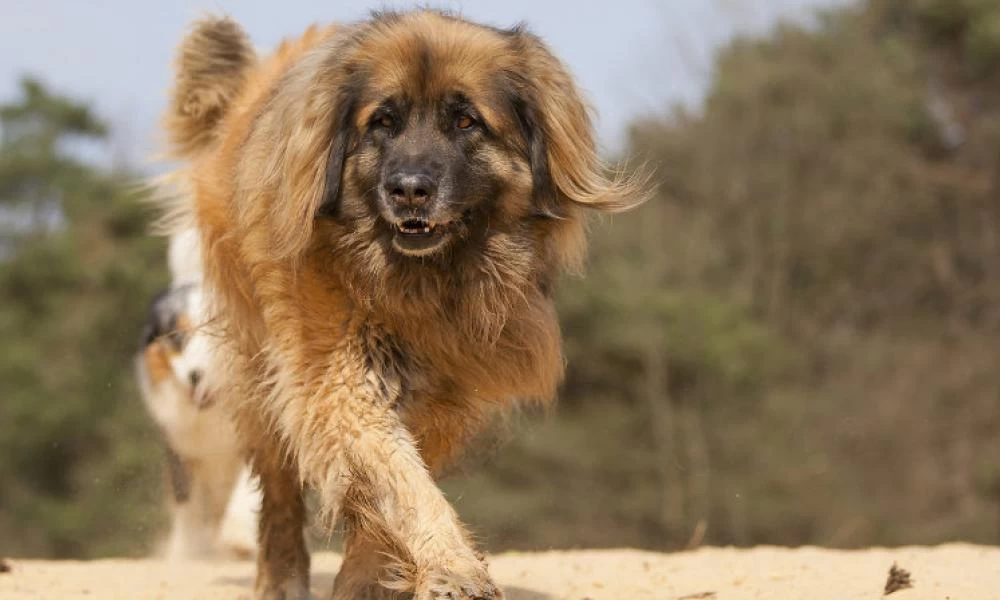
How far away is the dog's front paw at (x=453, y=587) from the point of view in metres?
5.24

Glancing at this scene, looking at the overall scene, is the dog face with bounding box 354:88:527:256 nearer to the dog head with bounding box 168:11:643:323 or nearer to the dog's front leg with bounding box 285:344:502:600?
the dog head with bounding box 168:11:643:323

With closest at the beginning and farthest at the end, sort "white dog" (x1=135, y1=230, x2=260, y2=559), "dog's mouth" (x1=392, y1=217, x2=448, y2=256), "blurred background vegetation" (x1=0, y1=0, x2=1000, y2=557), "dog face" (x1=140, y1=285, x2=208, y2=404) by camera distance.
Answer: "dog's mouth" (x1=392, y1=217, x2=448, y2=256), "white dog" (x1=135, y1=230, x2=260, y2=559), "dog face" (x1=140, y1=285, x2=208, y2=404), "blurred background vegetation" (x1=0, y1=0, x2=1000, y2=557)

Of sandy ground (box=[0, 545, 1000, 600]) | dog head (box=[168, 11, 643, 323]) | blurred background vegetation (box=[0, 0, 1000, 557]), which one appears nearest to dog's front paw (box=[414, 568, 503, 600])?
dog head (box=[168, 11, 643, 323])

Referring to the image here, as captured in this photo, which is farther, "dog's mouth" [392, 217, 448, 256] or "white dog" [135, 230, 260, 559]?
"white dog" [135, 230, 260, 559]

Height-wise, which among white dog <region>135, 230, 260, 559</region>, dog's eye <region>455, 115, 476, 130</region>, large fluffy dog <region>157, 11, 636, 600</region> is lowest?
white dog <region>135, 230, 260, 559</region>

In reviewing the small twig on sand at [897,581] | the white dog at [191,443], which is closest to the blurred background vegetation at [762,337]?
the white dog at [191,443]

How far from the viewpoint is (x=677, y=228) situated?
30.1 metres

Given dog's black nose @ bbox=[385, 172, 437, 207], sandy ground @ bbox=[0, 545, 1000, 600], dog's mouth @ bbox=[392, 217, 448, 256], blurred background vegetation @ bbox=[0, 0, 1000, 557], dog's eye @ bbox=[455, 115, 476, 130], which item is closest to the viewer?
dog's black nose @ bbox=[385, 172, 437, 207]

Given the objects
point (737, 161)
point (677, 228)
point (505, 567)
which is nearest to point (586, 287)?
point (677, 228)

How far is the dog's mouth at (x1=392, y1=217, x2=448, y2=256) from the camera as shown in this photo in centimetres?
600

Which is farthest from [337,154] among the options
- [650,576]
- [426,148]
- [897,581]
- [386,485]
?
[897,581]

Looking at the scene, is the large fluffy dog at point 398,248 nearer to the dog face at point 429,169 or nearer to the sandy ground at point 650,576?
the dog face at point 429,169

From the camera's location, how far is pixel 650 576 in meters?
7.74

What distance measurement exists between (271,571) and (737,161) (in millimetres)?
24467
